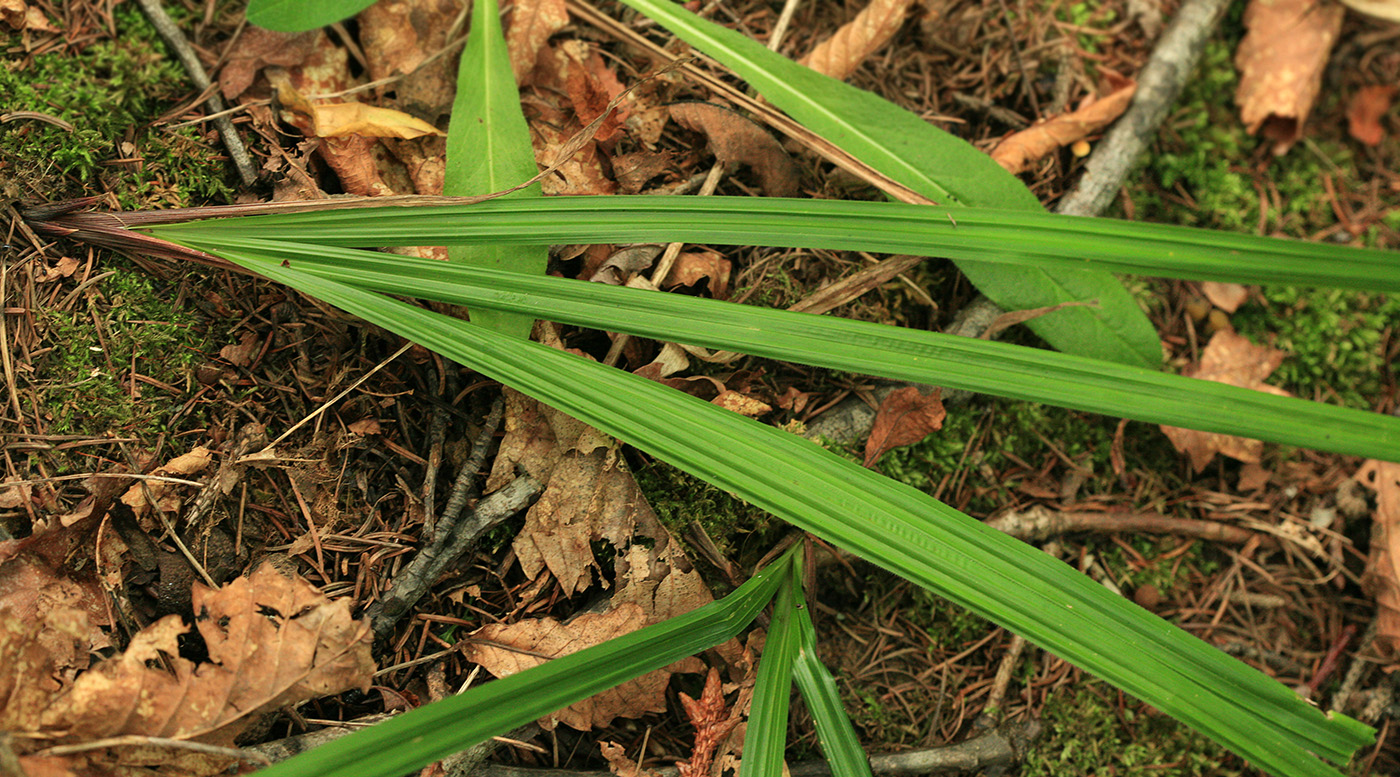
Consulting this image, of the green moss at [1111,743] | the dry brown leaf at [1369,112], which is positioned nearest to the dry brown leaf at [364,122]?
the green moss at [1111,743]

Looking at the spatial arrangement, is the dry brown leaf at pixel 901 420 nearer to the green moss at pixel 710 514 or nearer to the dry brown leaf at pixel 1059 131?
the green moss at pixel 710 514

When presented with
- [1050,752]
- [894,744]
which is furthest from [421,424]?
[1050,752]

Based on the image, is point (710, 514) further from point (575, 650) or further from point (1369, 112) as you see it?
point (1369, 112)

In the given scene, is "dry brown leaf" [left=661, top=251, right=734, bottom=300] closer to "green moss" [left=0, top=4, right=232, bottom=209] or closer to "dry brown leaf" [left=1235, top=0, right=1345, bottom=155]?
"green moss" [left=0, top=4, right=232, bottom=209]

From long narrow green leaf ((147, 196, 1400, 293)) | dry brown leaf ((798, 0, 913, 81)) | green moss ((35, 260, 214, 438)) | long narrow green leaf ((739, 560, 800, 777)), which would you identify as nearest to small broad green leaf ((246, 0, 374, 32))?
long narrow green leaf ((147, 196, 1400, 293))

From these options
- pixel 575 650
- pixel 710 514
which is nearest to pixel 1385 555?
pixel 710 514

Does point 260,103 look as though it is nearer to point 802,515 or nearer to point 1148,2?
point 802,515
